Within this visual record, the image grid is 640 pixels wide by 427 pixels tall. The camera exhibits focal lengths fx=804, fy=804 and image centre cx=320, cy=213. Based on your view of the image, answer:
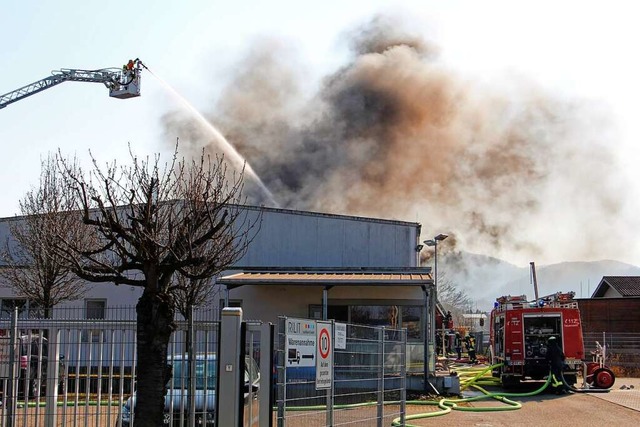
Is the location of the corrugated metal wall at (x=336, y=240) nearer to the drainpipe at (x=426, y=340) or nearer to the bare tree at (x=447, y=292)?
the drainpipe at (x=426, y=340)

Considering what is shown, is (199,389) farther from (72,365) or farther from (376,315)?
(376,315)

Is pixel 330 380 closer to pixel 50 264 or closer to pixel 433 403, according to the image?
pixel 433 403

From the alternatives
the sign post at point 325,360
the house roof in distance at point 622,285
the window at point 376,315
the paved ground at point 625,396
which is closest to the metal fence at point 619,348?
the paved ground at point 625,396

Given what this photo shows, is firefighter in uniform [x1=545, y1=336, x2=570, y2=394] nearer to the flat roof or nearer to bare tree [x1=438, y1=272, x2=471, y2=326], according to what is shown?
the flat roof

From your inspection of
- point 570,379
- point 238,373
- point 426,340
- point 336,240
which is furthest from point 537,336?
point 238,373

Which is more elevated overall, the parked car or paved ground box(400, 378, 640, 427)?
the parked car

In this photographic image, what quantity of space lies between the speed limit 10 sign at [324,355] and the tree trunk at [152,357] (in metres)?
1.61

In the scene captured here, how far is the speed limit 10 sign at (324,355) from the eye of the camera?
28.2 feet

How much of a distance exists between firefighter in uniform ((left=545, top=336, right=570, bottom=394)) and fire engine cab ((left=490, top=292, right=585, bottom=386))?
1.18 meters

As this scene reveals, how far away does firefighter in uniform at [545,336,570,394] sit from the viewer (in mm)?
21984

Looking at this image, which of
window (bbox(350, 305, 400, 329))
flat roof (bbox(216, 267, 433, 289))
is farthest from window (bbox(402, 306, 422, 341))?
flat roof (bbox(216, 267, 433, 289))

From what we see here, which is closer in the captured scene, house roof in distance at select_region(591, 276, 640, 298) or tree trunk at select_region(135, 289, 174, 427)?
tree trunk at select_region(135, 289, 174, 427)

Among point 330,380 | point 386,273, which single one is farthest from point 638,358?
point 330,380

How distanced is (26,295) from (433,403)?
11636 mm
